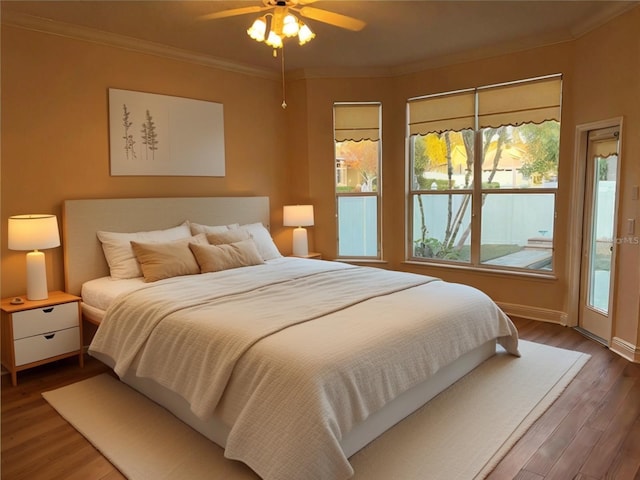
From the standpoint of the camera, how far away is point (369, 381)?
2.22 m

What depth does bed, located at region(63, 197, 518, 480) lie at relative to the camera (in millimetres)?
2018

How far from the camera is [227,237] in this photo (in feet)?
13.9

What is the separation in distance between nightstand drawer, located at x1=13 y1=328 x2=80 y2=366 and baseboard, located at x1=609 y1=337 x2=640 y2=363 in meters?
4.24

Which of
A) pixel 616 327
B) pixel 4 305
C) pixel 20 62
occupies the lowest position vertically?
pixel 616 327

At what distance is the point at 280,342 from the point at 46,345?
84.9 inches

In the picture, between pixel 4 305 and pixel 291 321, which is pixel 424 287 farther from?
pixel 4 305

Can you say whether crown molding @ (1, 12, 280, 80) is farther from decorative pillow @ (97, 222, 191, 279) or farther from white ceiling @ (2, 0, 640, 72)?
decorative pillow @ (97, 222, 191, 279)

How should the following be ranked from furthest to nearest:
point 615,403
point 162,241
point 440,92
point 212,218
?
point 440,92
point 212,218
point 162,241
point 615,403

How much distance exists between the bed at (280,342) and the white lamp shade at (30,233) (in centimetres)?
35

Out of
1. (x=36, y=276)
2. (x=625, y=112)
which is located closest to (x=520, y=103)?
(x=625, y=112)

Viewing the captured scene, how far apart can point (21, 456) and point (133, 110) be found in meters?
2.86

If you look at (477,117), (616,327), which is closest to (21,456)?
(616,327)

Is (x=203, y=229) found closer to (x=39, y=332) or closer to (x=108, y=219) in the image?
(x=108, y=219)

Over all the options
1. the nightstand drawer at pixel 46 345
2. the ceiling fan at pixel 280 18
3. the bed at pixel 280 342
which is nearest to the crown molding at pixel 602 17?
the ceiling fan at pixel 280 18
